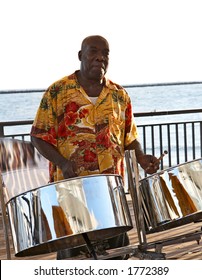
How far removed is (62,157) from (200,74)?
2029 cm

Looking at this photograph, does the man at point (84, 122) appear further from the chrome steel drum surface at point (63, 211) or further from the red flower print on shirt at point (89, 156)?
the chrome steel drum surface at point (63, 211)

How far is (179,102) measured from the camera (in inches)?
909

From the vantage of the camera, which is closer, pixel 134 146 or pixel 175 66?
pixel 134 146

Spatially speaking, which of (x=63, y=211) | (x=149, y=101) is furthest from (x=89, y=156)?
(x=149, y=101)

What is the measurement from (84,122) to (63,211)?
427mm

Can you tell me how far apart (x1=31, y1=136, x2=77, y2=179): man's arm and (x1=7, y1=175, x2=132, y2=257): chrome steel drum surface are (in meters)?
0.18

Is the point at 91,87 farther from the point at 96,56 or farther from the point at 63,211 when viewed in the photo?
the point at 63,211

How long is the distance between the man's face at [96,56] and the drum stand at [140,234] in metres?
0.30

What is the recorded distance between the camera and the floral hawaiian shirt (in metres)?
2.39

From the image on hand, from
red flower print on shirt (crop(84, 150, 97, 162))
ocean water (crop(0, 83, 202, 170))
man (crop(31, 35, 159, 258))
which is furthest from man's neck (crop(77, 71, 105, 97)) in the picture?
ocean water (crop(0, 83, 202, 170))

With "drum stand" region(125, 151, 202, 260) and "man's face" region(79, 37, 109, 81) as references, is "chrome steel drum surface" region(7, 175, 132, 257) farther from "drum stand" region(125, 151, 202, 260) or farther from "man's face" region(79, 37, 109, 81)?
"man's face" region(79, 37, 109, 81)

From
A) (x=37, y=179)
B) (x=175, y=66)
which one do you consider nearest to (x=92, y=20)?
(x=175, y=66)
